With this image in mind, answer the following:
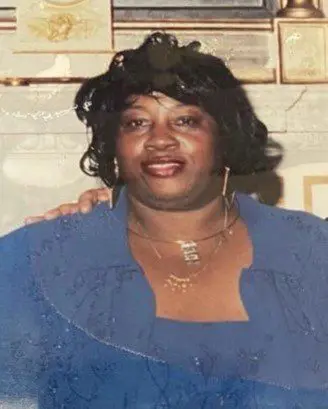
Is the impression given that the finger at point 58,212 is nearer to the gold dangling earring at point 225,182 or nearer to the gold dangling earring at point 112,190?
the gold dangling earring at point 112,190

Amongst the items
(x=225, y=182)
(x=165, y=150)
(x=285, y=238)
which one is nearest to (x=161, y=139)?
(x=165, y=150)

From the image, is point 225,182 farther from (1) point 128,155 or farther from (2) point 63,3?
(2) point 63,3

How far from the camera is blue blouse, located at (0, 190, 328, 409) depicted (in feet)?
3.49

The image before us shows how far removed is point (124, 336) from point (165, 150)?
0.24 metres

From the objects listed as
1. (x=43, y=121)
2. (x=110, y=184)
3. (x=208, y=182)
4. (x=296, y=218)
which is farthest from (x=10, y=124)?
(x=296, y=218)

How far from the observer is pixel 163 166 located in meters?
1.09

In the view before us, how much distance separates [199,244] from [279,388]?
206 mm

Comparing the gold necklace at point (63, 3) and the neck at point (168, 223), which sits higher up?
the gold necklace at point (63, 3)

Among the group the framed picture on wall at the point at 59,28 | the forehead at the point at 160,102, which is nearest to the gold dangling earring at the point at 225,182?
the forehead at the point at 160,102

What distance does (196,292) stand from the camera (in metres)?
1.11

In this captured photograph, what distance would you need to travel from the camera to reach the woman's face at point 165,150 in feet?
3.58

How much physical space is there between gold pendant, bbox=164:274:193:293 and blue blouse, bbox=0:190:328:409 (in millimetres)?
28

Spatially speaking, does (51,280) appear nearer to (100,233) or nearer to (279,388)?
(100,233)

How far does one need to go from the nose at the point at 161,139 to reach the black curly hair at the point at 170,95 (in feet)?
0.15
